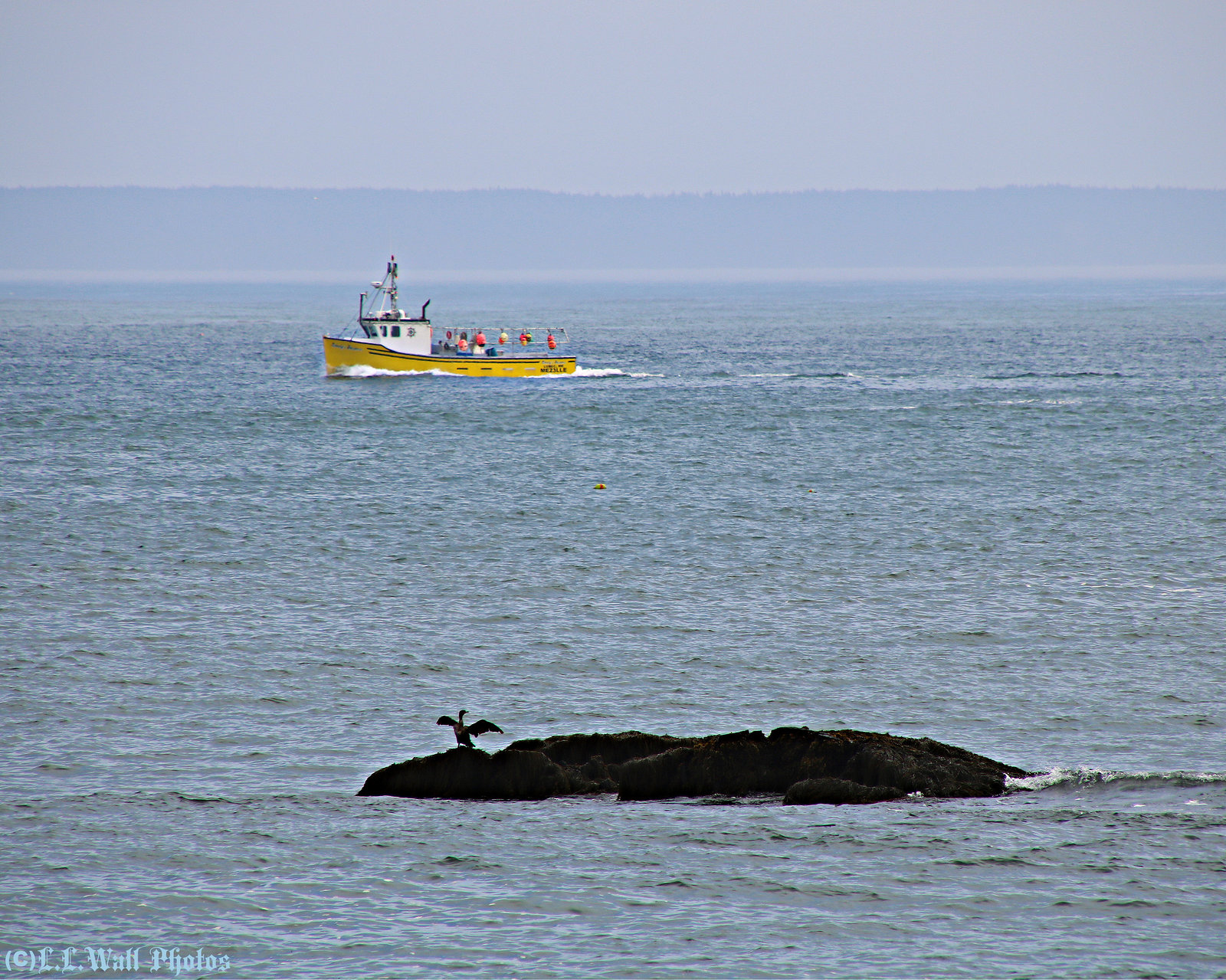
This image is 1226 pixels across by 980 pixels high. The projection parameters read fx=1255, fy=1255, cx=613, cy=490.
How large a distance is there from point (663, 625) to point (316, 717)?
Answer: 7.23 meters

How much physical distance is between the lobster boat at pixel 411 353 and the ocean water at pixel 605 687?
21784mm

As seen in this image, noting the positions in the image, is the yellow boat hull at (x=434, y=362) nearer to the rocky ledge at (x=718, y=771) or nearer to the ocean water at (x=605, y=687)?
the ocean water at (x=605, y=687)

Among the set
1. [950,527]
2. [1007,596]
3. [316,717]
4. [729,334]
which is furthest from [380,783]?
[729,334]

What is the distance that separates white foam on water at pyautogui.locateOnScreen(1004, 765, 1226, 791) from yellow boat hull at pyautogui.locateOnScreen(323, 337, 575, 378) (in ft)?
197

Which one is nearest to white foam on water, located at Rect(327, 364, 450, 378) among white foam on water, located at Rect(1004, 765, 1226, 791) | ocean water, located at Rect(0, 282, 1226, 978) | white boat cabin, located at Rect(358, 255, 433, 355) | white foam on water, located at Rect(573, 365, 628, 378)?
white boat cabin, located at Rect(358, 255, 433, 355)

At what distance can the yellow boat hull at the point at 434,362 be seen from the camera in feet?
238

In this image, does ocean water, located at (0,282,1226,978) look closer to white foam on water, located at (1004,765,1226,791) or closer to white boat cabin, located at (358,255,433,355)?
white foam on water, located at (1004,765,1226,791)

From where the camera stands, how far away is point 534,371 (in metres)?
76.6

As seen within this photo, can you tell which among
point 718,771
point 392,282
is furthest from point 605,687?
point 392,282

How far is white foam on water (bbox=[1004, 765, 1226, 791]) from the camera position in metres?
14.3

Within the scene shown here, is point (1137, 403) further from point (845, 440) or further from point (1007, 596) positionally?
point (1007, 596)

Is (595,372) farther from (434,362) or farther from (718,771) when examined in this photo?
(718,771)

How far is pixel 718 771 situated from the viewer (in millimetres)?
14148

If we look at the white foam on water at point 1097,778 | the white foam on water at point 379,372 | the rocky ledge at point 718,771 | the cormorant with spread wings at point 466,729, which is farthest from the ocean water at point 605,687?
the white foam on water at point 379,372
